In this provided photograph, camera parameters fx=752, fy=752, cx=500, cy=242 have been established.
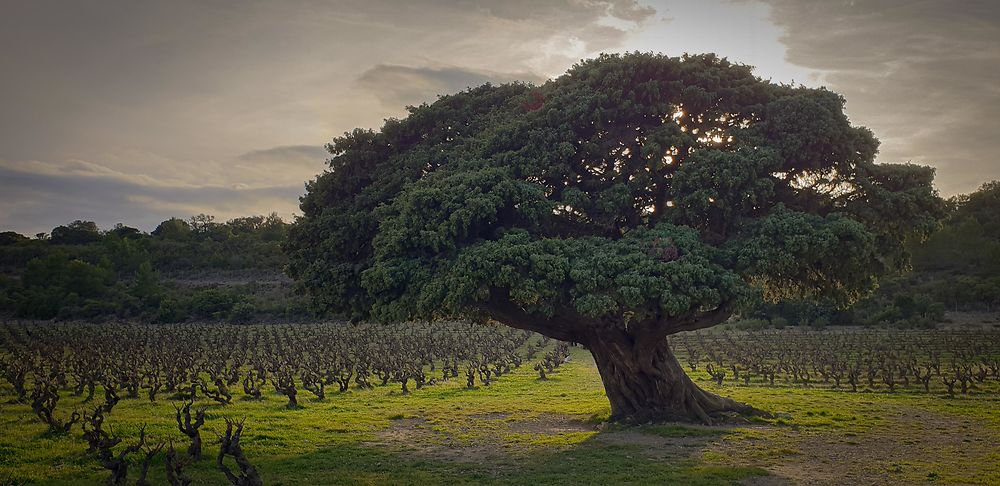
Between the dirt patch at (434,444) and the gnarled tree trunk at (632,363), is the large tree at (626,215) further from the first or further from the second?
the dirt patch at (434,444)

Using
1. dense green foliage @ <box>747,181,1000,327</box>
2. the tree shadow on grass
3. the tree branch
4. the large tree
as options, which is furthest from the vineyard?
dense green foliage @ <box>747,181,1000,327</box>

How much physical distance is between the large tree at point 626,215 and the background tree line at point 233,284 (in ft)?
119

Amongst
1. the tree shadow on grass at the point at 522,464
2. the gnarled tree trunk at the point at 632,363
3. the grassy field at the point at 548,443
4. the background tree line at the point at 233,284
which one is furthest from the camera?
the background tree line at the point at 233,284

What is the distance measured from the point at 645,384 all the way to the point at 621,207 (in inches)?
207

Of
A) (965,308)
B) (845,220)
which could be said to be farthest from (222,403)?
(965,308)

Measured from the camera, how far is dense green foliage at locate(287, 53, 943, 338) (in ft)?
56.4

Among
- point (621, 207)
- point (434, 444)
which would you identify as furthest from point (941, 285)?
point (434, 444)

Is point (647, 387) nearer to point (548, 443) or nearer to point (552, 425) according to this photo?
point (552, 425)

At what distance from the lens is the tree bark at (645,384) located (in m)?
20.6

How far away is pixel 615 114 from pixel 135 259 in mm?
92008

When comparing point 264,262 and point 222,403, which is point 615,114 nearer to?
point 222,403

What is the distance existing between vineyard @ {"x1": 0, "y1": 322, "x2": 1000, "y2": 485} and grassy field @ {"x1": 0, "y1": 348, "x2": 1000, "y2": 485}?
0.20 meters

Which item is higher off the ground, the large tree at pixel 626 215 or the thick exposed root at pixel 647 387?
the large tree at pixel 626 215

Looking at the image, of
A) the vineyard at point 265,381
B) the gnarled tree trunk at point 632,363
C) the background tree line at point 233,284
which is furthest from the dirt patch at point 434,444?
the background tree line at point 233,284
